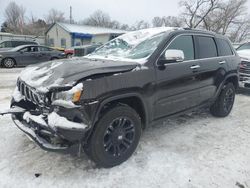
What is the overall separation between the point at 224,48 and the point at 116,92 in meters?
3.34

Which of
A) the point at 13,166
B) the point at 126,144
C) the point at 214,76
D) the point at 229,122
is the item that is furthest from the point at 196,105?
the point at 13,166

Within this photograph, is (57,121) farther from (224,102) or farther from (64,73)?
(224,102)

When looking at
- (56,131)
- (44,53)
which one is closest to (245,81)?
(56,131)

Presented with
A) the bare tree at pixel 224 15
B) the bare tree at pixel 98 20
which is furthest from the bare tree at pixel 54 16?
the bare tree at pixel 224 15

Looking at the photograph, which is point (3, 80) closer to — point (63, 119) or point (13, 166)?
point (13, 166)

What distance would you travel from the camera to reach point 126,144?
3357mm

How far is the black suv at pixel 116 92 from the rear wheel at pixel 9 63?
1102 cm

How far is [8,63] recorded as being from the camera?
13938 millimetres

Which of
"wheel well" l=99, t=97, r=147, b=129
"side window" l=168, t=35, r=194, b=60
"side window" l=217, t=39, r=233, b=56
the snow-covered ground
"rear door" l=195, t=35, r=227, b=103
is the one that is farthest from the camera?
"side window" l=217, t=39, r=233, b=56

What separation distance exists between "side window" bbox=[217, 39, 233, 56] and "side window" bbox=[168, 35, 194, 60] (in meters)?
1.09

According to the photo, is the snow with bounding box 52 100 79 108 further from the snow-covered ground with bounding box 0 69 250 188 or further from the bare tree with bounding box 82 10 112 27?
the bare tree with bounding box 82 10 112 27

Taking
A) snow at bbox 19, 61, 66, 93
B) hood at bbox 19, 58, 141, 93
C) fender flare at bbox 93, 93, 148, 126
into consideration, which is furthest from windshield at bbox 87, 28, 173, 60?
snow at bbox 19, 61, 66, 93

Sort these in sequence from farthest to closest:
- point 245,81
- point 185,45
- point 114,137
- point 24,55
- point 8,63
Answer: point 24,55, point 8,63, point 245,81, point 185,45, point 114,137

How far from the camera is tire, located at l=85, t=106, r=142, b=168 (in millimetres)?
2982
